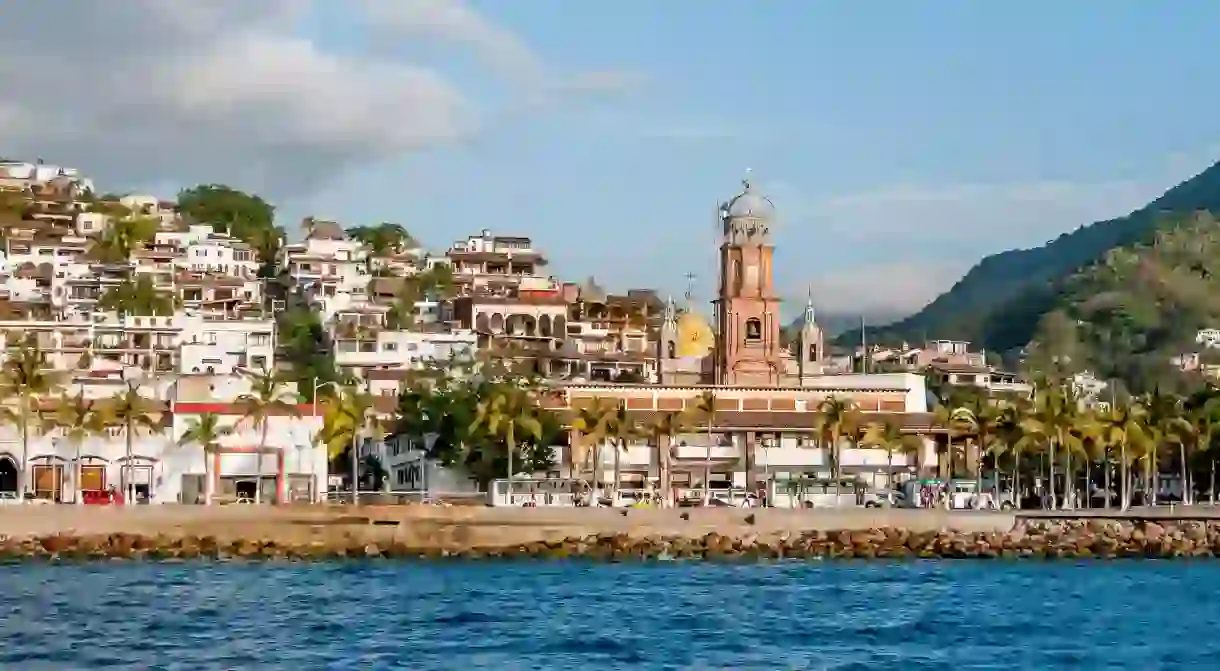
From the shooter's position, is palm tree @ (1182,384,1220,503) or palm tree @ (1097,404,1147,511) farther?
palm tree @ (1182,384,1220,503)

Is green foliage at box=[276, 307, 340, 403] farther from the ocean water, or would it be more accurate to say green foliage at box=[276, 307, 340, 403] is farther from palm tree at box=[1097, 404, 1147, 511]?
the ocean water

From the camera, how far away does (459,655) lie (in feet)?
153

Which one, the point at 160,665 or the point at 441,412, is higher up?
the point at 441,412

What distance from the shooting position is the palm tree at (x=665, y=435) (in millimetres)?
104375

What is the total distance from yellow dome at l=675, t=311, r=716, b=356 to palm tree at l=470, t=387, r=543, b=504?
3536 cm

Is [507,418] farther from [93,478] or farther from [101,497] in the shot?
[101,497]

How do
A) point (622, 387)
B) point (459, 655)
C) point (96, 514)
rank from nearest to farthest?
point (459, 655), point (96, 514), point (622, 387)

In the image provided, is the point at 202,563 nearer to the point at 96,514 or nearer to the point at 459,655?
the point at 96,514

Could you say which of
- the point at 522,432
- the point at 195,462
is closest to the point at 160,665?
the point at 195,462

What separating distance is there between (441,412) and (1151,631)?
2416 inches

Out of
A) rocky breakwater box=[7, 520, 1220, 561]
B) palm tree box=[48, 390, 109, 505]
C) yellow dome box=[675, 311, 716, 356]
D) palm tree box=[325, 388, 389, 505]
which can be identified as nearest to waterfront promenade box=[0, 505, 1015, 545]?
rocky breakwater box=[7, 520, 1220, 561]

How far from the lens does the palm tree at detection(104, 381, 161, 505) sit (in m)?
94.1

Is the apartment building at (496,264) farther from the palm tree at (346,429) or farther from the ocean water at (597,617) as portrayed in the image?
the ocean water at (597,617)

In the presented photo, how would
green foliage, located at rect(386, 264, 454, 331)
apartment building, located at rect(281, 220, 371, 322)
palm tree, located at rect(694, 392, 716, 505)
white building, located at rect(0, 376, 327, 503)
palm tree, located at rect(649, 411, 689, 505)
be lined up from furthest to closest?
green foliage, located at rect(386, 264, 454, 331), apartment building, located at rect(281, 220, 371, 322), palm tree, located at rect(694, 392, 716, 505), palm tree, located at rect(649, 411, 689, 505), white building, located at rect(0, 376, 327, 503)
